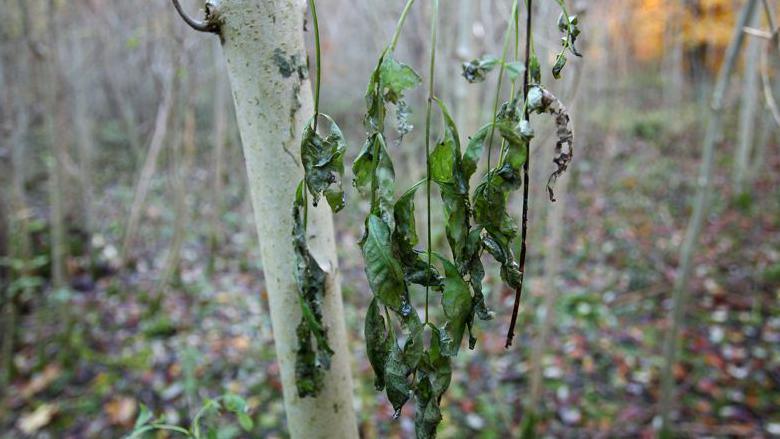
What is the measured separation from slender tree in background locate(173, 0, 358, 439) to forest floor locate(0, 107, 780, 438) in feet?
5.52

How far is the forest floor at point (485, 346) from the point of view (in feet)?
10.9

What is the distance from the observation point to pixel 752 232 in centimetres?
577

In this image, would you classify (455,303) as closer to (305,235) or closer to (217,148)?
(305,235)

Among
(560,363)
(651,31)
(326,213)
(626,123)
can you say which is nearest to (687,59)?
(651,31)

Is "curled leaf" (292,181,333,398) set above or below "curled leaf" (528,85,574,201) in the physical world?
below

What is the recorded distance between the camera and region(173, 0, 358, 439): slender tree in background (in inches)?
29.8

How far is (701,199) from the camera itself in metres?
2.35

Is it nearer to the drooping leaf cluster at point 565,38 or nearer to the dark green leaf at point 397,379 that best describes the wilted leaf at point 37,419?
the dark green leaf at point 397,379

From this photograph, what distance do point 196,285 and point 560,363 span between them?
353 centimetres

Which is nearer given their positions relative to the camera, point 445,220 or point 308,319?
point 445,220

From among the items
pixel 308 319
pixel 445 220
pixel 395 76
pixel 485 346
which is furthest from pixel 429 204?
pixel 485 346

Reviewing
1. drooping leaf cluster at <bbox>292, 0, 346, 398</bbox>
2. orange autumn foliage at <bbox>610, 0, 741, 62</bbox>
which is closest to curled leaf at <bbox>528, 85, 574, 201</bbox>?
drooping leaf cluster at <bbox>292, 0, 346, 398</bbox>

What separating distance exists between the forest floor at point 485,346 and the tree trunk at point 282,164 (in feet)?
5.52

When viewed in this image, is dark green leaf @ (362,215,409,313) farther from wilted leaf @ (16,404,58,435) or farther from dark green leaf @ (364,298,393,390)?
wilted leaf @ (16,404,58,435)
